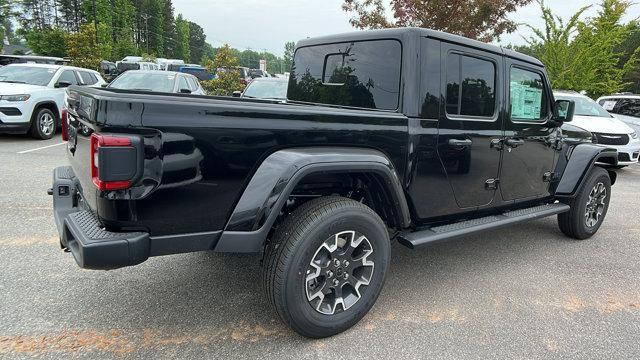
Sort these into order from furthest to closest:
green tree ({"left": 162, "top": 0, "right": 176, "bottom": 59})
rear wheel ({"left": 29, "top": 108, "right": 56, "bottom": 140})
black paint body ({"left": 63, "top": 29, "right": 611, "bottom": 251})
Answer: green tree ({"left": 162, "top": 0, "right": 176, "bottom": 59})
rear wheel ({"left": 29, "top": 108, "right": 56, "bottom": 140})
black paint body ({"left": 63, "top": 29, "right": 611, "bottom": 251})

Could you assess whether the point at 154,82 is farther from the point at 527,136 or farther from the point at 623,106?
the point at 623,106

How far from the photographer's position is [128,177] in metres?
1.98

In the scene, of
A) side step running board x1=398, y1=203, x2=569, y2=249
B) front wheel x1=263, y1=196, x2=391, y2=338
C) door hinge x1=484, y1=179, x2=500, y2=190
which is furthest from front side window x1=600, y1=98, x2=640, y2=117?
front wheel x1=263, y1=196, x2=391, y2=338

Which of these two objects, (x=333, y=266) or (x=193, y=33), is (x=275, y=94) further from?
(x=193, y=33)

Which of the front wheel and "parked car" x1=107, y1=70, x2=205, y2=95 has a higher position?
"parked car" x1=107, y1=70, x2=205, y2=95

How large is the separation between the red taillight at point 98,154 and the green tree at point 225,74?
15.1 m

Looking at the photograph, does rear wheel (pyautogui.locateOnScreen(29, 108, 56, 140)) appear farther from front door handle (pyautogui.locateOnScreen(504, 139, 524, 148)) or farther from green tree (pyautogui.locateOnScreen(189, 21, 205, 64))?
green tree (pyautogui.locateOnScreen(189, 21, 205, 64))

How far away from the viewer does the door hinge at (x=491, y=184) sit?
340 cm

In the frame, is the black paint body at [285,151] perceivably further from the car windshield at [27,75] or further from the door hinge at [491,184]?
the car windshield at [27,75]

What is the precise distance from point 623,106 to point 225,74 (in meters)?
13.3

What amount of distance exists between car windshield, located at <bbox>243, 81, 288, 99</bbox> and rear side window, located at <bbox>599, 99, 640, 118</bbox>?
8.99 metres

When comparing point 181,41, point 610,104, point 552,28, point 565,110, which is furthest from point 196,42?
point 565,110

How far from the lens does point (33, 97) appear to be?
889 cm

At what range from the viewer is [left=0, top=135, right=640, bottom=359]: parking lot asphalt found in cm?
252
